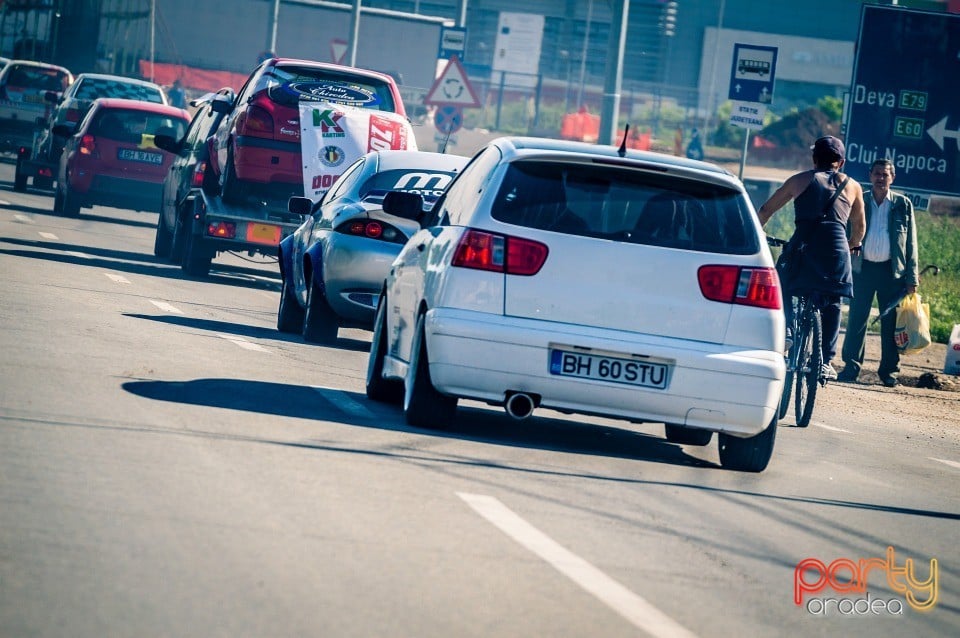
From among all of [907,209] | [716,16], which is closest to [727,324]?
[907,209]

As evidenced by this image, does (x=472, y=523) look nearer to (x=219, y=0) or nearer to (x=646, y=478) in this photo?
(x=646, y=478)

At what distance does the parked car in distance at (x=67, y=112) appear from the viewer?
108ft

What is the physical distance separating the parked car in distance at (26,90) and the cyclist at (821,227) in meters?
29.4

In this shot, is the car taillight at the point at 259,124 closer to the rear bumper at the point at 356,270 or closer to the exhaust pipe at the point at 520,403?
the rear bumper at the point at 356,270

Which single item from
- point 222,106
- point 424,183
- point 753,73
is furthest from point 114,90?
point 424,183

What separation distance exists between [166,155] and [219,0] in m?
38.6

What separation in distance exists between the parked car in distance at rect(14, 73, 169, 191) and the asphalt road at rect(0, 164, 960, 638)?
68.6 ft

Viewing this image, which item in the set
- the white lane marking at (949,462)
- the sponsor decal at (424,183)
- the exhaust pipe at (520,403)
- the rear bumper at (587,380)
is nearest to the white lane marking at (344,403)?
the rear bumper at (587,380)

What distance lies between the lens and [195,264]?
20.9 meters

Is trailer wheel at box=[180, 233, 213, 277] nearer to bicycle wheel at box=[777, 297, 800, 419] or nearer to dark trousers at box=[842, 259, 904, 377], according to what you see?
dark trousers at box=[842, 259, 904, 377]

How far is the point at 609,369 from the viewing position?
9.24 meters

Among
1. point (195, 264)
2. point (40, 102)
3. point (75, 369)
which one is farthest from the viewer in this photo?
point (40, 102)

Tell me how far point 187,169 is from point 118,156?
18.5 ft

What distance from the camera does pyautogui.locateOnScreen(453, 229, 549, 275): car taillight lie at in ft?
30.6
